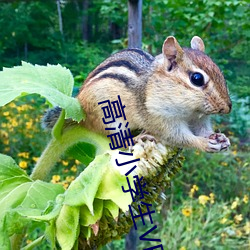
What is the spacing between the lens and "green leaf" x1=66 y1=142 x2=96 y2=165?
1.95 feet

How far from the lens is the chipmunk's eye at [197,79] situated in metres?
0.64

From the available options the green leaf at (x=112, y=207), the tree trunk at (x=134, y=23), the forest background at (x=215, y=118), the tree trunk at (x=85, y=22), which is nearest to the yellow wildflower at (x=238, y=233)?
the forest background at (x=215, y=118)

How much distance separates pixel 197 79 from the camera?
0.64 metres

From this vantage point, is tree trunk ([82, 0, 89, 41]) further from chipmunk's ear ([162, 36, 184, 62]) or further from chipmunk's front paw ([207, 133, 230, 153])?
chipmunk's front paw ([207, 133, 230, 153])

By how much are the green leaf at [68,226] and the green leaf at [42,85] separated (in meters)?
0.13

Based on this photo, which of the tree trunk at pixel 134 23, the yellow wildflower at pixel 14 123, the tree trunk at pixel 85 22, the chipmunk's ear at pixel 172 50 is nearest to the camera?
the chipmunk's ear at pixel 172 50

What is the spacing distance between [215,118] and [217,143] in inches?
56.0

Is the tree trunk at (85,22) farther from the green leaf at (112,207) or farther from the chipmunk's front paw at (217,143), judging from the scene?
the green leaf at (112,207)

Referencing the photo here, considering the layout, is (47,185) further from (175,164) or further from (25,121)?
(25,121)

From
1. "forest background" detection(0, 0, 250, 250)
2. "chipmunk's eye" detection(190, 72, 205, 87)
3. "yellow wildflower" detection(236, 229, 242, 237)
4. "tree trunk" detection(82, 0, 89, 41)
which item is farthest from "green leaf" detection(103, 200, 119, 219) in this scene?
"tree trunk" detection(82, 0, 89, 41)

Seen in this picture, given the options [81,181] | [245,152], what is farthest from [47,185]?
[245,152]

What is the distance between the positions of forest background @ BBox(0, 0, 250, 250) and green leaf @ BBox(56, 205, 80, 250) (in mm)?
1320

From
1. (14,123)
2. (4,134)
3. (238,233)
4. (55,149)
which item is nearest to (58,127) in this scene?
(55,149)

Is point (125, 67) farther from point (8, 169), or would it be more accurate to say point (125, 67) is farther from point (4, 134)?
point (4, 134)
